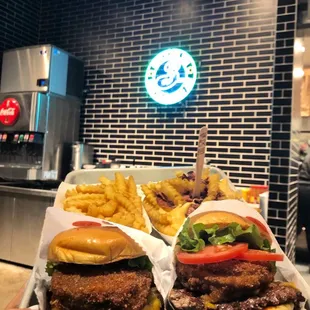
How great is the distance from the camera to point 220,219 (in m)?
1.15

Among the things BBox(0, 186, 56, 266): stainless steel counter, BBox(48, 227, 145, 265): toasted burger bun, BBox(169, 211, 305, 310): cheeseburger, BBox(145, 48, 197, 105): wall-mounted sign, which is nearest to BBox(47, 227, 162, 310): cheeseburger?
BBox(48, 227, 145, 265): toasted burger bun

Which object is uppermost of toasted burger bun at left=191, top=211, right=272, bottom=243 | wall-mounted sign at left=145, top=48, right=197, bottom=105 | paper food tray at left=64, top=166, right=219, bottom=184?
wall-mounted sign at left=145, top=48, right=197, bottom=105

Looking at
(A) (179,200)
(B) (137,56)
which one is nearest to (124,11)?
(B) (137,56)

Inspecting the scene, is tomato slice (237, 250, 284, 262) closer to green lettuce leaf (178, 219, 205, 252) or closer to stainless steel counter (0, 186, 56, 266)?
green lettuce leaf (178, 219, 205, 252)

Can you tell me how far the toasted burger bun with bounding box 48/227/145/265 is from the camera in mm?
1025

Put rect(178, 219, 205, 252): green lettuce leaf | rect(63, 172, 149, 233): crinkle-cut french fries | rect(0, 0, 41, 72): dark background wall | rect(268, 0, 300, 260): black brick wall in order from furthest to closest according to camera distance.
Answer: rect(0, 0, 41, 72): dark background wall < rect(268, 0, 300, 260): black brick wall < rect(63, 172, 149, 233): crinkle-cut french fries < rect(178, 219, 205, 252): green lettuce leaf

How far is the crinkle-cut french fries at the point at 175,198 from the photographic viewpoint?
1399 mm

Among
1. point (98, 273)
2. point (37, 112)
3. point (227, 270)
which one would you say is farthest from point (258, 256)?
point (37, 112)

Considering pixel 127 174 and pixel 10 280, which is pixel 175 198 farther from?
pixel 10 280

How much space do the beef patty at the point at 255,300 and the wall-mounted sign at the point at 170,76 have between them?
377cm

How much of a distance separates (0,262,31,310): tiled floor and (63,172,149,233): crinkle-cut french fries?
2492mm

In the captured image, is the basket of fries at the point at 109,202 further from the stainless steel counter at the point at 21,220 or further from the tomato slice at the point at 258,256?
the stainless steel counter at the point at 21,220

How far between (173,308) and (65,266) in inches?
13.7

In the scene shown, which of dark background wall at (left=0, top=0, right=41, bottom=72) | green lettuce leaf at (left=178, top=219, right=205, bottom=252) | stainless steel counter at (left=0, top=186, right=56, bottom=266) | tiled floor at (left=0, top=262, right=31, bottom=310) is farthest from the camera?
dark background wall at (left=0, top=0, right=41, bottom=72)
